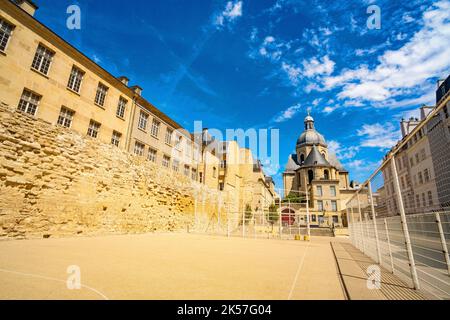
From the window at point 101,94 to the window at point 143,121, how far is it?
3496 mm

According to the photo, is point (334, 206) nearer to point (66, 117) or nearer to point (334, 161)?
point (334, 161)

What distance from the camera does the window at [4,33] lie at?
10820 mm

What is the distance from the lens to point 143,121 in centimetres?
1977

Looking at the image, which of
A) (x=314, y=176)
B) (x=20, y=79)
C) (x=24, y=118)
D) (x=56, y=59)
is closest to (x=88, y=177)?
(x=24, y=118)

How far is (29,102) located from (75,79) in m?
3.49

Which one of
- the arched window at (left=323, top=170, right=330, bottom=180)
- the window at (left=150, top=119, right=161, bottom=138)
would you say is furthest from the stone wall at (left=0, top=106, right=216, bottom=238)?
the arched window at (left=323, top=170, right=330, bottom=180)

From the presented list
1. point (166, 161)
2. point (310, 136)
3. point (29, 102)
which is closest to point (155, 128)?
point (166, 161)

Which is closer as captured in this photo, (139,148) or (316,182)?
→ (139,148)

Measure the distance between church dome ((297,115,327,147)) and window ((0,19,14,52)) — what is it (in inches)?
2743

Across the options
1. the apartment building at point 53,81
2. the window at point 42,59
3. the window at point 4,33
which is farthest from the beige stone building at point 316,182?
the window at point 4,33

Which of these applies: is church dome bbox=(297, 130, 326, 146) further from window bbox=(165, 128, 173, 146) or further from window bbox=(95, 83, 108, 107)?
window bbox=(95, 83, 108, 107)

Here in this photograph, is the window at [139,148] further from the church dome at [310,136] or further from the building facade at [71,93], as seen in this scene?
the church dome at [310,136]
